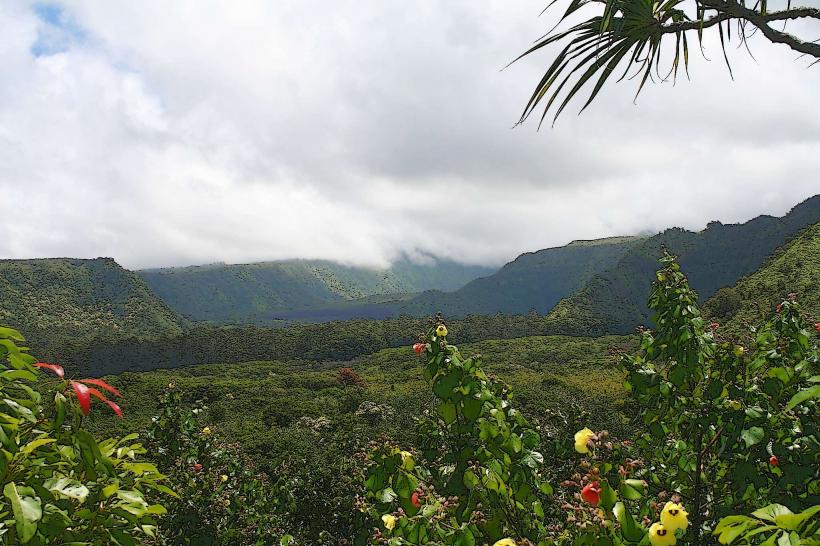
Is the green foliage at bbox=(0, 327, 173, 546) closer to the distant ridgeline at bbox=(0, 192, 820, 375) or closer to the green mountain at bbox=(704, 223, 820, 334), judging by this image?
the distant ridgeline at bbox=(0, 192, 820, 375)

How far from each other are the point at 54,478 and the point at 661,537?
7.01 feet

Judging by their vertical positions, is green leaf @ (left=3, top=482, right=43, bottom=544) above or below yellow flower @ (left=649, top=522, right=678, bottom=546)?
above

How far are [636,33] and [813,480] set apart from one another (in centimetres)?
243

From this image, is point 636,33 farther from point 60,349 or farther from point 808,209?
point 808,209

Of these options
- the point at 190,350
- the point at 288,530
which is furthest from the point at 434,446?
the point at 190,350

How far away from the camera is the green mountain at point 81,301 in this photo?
429ft

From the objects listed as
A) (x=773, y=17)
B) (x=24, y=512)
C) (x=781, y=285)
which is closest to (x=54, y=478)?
(x=24, y=512)

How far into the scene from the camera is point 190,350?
83375mm

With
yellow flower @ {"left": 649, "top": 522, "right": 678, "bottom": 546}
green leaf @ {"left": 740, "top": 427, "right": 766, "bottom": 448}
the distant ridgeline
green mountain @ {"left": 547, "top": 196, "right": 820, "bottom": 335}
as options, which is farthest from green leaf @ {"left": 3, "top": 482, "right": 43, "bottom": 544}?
green mountain @ {"left": 547, "top": 196, "right": 820, "bottom": 335}

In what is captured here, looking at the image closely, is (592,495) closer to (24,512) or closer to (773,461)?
(773,461)

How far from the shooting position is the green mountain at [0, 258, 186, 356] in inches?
5143

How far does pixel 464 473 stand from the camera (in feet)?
8.04

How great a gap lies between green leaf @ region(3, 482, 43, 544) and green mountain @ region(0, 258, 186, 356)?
13624 centimetres

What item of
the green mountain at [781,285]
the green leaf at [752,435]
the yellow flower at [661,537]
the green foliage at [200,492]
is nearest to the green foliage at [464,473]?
the yellow flower at [661,537]
